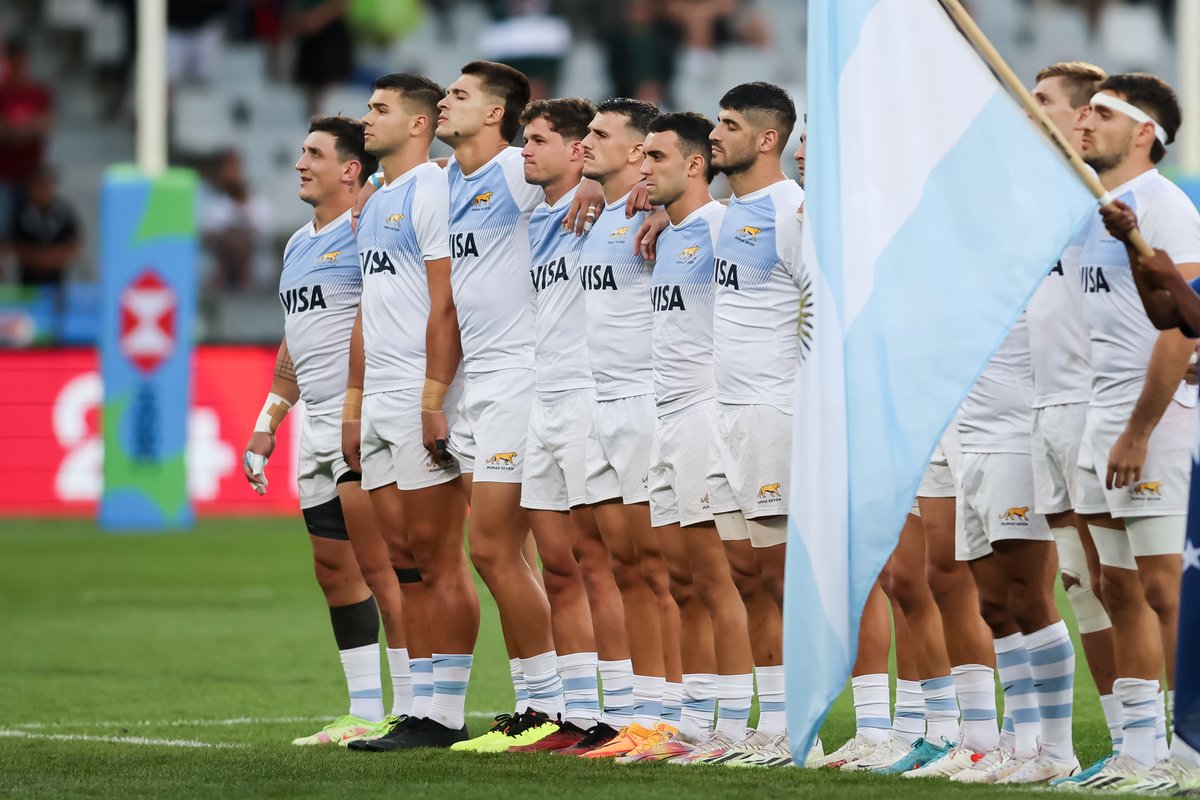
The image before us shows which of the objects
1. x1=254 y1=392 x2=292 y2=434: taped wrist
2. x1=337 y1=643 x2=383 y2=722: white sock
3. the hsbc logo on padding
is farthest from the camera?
the hsbc logo on padding

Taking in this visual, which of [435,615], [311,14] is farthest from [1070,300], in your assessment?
[311,14]

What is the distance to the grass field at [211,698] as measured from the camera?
7.16 m

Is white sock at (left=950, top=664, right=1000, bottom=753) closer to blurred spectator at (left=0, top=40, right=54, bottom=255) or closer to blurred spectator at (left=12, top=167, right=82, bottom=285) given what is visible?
blurred spectator at (left=12, top=167, right=82, bottom=285)

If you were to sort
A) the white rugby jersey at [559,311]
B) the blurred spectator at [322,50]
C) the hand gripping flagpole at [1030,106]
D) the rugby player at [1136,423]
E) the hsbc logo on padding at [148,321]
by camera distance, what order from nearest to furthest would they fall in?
1. the hand gripping flagpole at [1030,106]
2. the rugby player at [1136,423]
3. the white rugby jersey at [559,311]
4. the hsbc logo on padding at [148,321]
5. the blurred spectator at [322,50]

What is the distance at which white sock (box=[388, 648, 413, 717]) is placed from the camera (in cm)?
879

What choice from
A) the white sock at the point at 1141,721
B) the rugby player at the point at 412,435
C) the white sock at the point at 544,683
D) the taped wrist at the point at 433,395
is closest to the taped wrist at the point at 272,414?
the rugby player at the point at 412,435

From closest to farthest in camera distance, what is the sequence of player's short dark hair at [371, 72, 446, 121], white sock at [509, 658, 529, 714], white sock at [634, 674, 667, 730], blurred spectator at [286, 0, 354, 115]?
1. white sock at [634, 674, 667, 730]
2. white sock at [509, 658, 529, 714]
3. player's short dark hair at [371, 72, 446, 121]
4. blurred spectator at [286, 0, 354, 115]

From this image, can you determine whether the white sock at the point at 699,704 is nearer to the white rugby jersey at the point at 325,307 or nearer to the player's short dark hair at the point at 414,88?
the white rugby jersey at the point at 325,307

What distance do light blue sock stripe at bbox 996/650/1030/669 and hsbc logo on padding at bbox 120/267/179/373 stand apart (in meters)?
13.0

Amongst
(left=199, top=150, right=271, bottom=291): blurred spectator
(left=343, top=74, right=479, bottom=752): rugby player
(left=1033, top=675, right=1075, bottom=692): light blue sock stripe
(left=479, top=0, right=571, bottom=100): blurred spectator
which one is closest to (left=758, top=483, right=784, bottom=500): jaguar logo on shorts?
(left=1033, top=675, right=1075, bottom=692): light blue sock stripe

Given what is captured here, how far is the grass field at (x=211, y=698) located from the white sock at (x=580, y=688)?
0.46 m

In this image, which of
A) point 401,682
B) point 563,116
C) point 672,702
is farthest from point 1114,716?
point 563,116

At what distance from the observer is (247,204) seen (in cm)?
2300

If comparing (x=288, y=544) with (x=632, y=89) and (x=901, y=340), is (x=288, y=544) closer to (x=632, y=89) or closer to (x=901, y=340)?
(x=632, y=89)
